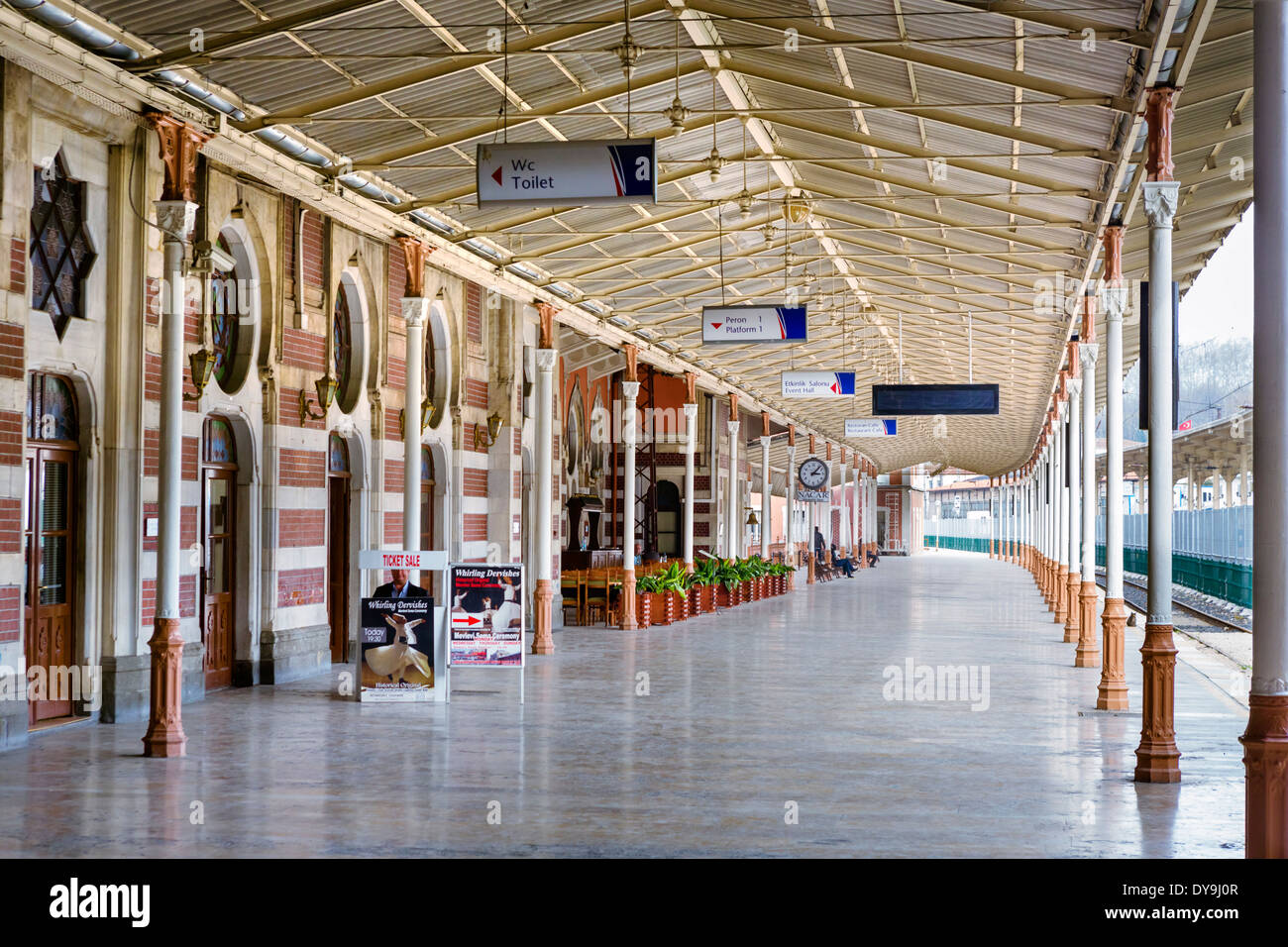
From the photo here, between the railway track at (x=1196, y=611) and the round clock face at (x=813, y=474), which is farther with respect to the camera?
the round clock face at (x=813, y=474)

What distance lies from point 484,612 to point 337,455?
12.8 ft

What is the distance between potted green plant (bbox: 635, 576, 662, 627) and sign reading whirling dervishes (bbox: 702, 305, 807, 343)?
8366 millimetres

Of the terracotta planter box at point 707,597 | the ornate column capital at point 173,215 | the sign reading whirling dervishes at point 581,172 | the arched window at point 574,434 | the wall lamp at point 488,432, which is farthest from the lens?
the arched window at point 574,434

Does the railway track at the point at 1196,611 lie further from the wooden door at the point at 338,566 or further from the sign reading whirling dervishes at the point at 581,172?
the sign reading whirling dervishes at the point at 581,172

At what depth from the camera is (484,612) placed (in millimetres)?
15008

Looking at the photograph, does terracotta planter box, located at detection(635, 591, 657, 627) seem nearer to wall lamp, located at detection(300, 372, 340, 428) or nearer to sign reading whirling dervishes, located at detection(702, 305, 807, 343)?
sign reading whirling dervishes, located at detection(702, 305, 807, 343)

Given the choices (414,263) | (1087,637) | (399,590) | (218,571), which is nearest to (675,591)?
(1087,637)

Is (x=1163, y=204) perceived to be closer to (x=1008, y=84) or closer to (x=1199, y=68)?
(x=1199, y=68)

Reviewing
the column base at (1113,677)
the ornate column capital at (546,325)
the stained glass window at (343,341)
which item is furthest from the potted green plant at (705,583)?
the column base at (1113,677)

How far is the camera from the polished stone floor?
26.1ft

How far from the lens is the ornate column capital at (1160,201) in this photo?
1027cm

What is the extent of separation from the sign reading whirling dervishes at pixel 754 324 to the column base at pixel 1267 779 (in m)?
11.1
